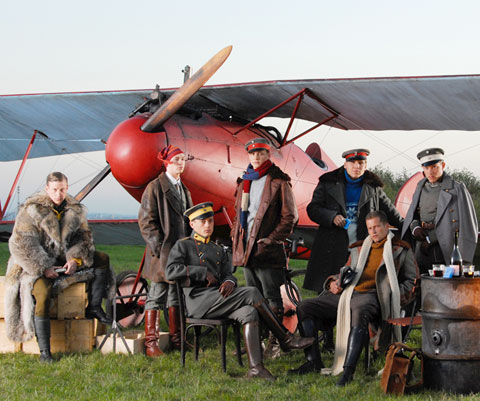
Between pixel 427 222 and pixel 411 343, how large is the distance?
4.21 ft

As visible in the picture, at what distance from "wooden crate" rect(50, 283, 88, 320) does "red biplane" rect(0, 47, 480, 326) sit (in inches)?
66.5

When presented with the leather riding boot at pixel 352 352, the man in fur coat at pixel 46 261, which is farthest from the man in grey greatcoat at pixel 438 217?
A: the man in fur coat at pixel 46 261

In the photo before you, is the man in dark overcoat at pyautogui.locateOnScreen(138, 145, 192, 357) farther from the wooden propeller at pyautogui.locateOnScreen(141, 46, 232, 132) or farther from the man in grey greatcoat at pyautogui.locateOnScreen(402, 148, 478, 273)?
the man in grey greatcoat at pyautogui.locateOnScreen(402, 148, 478, 273)

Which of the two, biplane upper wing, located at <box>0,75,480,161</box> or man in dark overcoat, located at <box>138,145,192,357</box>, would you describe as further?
biplane upper wing, located at <box>0,75,480,161</box>

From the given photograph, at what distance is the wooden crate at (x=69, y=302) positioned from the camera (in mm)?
5332

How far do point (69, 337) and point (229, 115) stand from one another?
3821mm

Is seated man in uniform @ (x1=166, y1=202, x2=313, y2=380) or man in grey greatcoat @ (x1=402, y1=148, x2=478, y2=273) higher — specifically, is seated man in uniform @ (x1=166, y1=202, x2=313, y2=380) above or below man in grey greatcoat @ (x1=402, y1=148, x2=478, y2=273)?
below

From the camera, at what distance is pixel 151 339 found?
523 cm

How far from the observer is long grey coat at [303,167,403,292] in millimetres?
5340

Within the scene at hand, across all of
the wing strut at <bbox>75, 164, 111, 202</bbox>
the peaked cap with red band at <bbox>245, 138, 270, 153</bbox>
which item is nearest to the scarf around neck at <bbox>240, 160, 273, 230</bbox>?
the peaked cap with red band at <bbox>245, 138, 270, 153</bbox>

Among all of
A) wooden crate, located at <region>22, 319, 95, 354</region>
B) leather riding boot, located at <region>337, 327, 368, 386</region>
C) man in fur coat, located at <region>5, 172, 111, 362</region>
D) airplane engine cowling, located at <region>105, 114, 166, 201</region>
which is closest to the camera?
leather riding boot, located at <region>337, 327, 368, 386</region>

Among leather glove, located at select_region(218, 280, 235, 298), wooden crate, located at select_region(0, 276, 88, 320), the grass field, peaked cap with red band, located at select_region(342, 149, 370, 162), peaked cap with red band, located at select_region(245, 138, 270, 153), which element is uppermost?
peaked cap with red band, located at select_region(245, 138, 270, 153)

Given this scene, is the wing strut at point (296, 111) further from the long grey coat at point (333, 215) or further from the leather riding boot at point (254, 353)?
the leather riding boot at point (254, 353)

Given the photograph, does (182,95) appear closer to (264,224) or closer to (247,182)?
(247,182)
